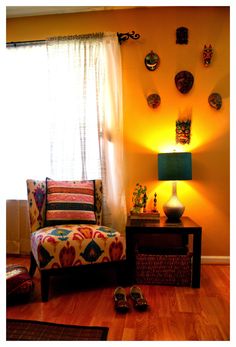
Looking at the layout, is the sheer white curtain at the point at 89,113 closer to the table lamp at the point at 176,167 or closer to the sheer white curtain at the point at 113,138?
the sheer white curtain at the point at 113,138

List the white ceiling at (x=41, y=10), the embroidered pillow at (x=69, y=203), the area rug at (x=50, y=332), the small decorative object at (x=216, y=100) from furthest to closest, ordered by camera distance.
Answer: the white ceiling at (x=41, y=10) < the small decorative object at (x=216, y=100) < the embroidered pillow at (x=69, y=203) < the area rug at (x=50, y=332)

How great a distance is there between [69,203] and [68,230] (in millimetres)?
305

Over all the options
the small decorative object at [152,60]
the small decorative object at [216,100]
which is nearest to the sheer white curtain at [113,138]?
the small decorative object at [152,60]

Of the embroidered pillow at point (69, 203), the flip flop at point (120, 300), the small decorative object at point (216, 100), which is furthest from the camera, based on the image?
the small decorative object at point (216, 100)

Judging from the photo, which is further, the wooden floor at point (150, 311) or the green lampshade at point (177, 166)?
the green lampshade at point (177, 166)

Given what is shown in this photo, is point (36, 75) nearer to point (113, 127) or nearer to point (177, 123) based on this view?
point (113, 127)

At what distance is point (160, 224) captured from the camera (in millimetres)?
2365

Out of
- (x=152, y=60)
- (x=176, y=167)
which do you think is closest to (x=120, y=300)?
(x=176, y=167)

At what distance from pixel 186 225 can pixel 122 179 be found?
2.60 feet

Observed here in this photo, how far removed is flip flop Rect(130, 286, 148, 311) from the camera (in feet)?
6.03

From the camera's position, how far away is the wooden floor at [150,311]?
1.57m

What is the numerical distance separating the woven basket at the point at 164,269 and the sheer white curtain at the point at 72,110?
55cm

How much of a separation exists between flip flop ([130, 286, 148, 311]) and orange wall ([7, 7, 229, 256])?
99cm

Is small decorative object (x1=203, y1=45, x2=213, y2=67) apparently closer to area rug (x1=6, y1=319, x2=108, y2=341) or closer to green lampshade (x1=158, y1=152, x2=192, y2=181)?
green lampshade (x1=158, y1=152, x2=192, y2=181)
